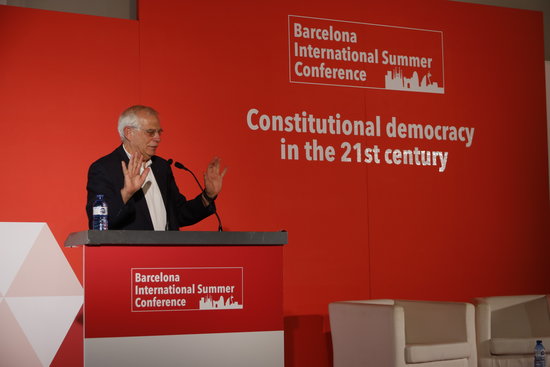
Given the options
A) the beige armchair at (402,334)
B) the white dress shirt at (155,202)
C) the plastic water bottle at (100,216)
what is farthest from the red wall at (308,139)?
the plastic water bottle at (100,216)

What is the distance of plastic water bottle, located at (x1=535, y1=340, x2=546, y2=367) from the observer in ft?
15.7

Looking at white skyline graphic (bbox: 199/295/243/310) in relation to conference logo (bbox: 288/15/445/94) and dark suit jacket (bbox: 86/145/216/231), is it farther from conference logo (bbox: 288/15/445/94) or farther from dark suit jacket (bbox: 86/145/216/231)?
conference logo (bbox: 288/15/445/94)

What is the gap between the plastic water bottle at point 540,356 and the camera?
479 cm

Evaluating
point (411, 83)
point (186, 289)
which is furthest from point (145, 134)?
point (411, 83)

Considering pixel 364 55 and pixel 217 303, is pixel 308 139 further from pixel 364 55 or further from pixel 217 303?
pixel 217 303

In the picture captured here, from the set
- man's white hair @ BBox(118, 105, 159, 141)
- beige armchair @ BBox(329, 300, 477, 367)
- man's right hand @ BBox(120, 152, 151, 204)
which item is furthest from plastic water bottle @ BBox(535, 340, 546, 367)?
man's right hand @ BBox(120, 152, 151, 204)

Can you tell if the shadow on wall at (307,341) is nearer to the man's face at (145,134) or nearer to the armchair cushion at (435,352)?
the armchair cushion at (435,352)

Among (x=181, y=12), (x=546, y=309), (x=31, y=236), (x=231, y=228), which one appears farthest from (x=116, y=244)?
(x=546, y=309)

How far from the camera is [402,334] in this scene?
4.52m

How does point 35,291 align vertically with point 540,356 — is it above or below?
above

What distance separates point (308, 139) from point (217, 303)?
2.80m

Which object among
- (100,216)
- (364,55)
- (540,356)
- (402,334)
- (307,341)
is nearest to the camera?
(100,216)

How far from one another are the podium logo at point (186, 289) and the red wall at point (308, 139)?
215 centimetres

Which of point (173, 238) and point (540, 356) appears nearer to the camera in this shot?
point (173, 238)
